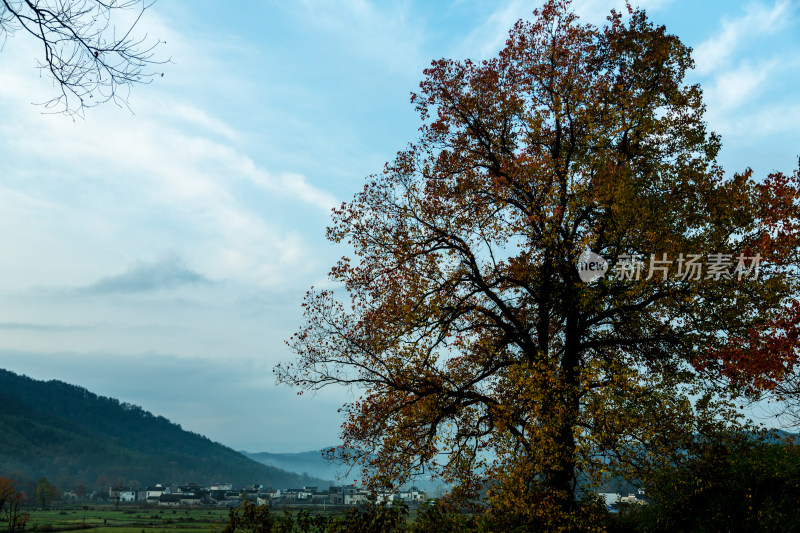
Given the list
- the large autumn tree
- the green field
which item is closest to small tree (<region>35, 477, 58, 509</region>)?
the green field

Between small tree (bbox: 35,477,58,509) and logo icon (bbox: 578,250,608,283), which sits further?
small tree (bbox: 35,477,58,509)

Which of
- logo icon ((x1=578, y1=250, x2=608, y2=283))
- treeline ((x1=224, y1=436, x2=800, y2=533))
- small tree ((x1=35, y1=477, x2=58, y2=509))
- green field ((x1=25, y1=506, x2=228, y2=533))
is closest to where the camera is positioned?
treeline ((x1=224, y1=436, x2=800, y2=533))

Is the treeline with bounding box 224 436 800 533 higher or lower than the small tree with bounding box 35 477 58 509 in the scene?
higher

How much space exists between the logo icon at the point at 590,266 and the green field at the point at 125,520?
7726cm

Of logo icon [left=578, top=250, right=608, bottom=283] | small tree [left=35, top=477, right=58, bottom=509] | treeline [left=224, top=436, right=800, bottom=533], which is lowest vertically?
small tree [left=35, top=477, right=58, bottom=509]

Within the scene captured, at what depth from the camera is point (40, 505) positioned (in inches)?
5463

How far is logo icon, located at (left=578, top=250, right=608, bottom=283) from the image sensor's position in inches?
650

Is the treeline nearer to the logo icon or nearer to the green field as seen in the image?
the logo icon

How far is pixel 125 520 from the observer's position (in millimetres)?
108125

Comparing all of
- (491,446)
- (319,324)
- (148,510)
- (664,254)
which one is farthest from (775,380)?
(148,510)

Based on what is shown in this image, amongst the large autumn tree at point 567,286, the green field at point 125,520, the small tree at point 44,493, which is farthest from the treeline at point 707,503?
the small tree at point 44,493

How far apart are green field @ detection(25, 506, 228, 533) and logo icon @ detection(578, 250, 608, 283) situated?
77.3 meters

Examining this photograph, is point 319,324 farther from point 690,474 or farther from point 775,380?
point 775,380

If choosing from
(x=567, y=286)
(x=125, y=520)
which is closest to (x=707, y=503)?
(x=567, y=286)
